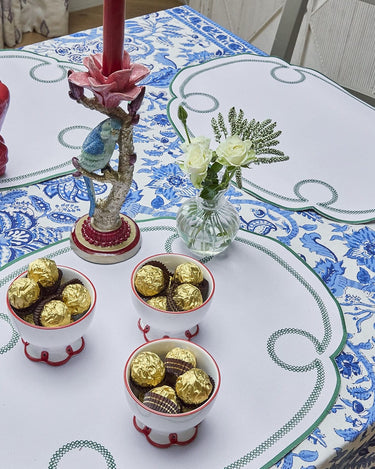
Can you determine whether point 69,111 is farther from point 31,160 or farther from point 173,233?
point 173,233

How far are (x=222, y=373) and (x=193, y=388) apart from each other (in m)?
0.16

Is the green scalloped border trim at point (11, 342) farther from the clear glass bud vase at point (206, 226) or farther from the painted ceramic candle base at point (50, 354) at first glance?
the clear glass bud vase at point (206, 226)

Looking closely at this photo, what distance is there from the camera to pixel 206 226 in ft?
3.30

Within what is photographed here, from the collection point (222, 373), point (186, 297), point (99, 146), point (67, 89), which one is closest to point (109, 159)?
point (99, 146)

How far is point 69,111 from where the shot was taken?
4.38ft

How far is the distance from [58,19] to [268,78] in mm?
2255

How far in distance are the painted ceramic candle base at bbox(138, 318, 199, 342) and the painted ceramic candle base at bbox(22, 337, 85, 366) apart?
0.33ft

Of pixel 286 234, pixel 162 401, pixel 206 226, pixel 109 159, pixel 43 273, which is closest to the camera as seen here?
pixel 162 401

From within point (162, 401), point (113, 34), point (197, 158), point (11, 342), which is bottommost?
point (11, 342)

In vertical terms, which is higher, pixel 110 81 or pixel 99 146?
pixel 110 81

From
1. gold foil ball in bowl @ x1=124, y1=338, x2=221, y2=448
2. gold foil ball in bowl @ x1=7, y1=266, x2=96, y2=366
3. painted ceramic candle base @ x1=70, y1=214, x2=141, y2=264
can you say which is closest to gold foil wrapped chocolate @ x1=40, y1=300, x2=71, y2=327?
gold foil ball in bowl @ x1=7, y1=266, x2=96, y2=366

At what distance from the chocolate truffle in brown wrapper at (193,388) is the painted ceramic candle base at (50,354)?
200 mm

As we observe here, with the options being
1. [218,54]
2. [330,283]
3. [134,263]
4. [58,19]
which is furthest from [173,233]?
[58,19]

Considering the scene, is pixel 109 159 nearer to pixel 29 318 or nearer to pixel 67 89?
pixel 29 318
